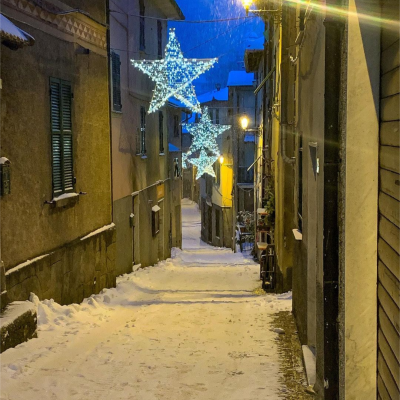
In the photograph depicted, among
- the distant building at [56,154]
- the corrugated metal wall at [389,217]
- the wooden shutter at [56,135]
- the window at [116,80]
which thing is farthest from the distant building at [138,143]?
the corrugated metal wall at [389,217]

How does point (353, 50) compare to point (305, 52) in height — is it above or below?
below

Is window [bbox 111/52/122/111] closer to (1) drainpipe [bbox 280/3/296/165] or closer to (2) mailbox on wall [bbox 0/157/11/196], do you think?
(1) drainpipe [bbox 280/3/296/165]

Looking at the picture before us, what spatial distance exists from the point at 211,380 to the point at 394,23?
3.93 metres

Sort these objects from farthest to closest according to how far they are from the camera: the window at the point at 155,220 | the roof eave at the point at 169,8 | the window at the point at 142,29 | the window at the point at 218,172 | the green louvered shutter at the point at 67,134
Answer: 1. the window at the point at 218,172
2. the roof eave at the point at 169,8
3. the window at the point at 155,220
4. the window at the point at 142,29
5. the green louvered shutter at the point at 67,134

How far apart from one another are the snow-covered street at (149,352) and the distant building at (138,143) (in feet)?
12.9

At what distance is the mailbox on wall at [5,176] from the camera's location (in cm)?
703

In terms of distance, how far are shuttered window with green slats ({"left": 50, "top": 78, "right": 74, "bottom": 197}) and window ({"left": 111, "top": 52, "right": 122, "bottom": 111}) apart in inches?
175

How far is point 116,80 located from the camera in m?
14.6

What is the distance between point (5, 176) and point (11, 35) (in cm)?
171

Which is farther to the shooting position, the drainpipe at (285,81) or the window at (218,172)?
the window at (218,172)

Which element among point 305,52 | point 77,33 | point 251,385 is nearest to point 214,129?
point 77,33

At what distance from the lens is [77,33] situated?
10219mm

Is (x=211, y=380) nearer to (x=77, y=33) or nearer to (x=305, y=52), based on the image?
(x=305, y=52)

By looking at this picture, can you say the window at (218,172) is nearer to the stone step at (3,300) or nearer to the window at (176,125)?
the window at (176,125)
